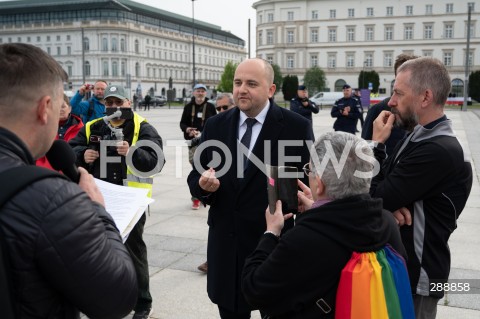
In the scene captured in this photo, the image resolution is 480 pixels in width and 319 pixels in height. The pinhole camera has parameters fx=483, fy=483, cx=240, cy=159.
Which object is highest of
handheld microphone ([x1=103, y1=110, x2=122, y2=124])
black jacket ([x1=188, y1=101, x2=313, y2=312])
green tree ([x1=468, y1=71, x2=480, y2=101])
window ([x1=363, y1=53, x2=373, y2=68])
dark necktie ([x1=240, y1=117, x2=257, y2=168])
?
window ([x1=363, y1=53, x2=373, y2=68])

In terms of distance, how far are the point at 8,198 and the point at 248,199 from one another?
1.93m

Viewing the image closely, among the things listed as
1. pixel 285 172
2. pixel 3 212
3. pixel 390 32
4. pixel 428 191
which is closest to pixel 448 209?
pixel 428 191

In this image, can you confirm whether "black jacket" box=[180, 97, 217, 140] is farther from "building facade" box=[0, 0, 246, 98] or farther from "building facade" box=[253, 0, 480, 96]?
"building facade" box=[0, 0, 246, 98]

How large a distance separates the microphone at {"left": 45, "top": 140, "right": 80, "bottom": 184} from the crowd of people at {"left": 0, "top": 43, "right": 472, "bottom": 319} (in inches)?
2.4

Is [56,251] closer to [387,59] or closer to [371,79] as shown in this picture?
[371,79]

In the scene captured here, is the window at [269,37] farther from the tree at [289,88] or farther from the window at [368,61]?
the tree at [289,88]

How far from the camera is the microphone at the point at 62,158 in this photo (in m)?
1.75

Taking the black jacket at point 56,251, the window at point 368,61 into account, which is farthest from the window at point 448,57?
the black jacket at point 56,251

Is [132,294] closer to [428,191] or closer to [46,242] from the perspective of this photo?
[46,242]

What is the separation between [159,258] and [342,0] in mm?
94568

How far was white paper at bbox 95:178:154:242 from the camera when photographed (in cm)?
245

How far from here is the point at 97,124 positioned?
425 cm

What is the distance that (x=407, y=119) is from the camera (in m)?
2.68

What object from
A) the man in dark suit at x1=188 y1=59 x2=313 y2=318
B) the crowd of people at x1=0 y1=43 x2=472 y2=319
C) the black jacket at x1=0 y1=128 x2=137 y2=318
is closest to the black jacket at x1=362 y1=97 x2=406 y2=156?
the crowd of people at x1=0 y1=43 x2=472 y2=319
